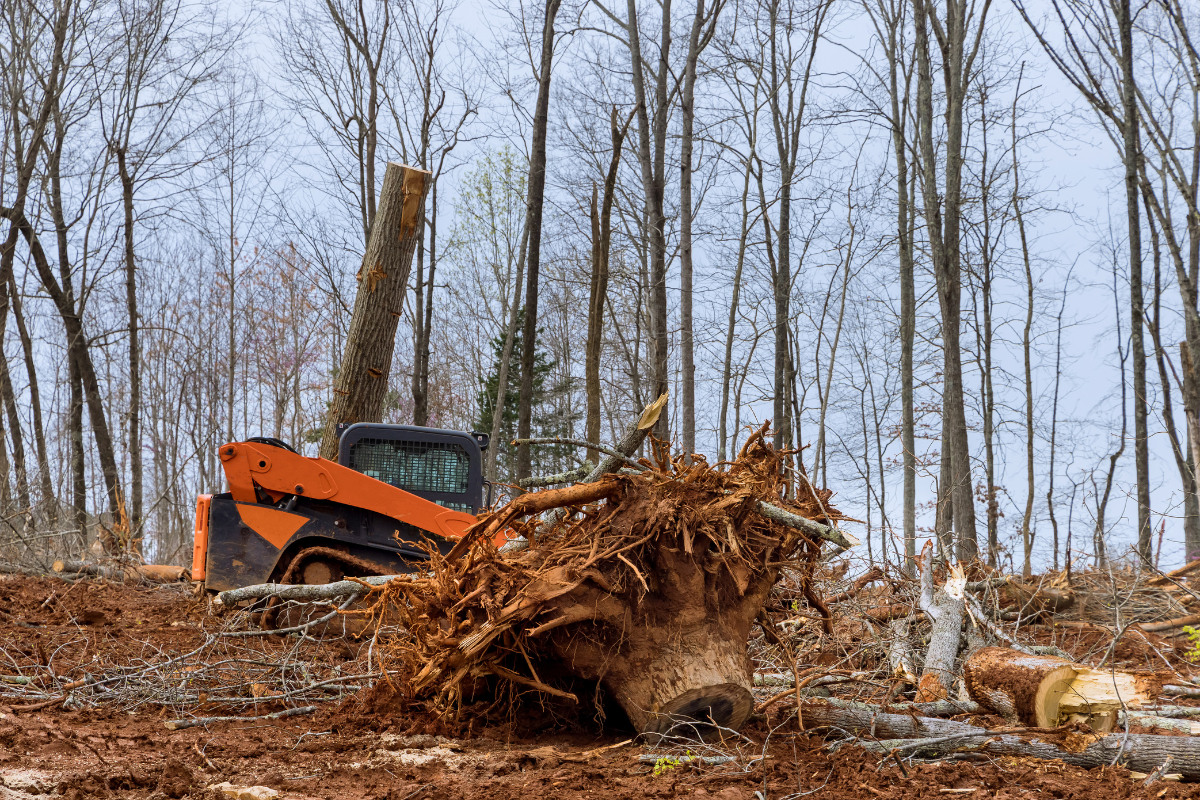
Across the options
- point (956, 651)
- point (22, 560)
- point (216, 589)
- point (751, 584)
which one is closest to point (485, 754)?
point (751, 584)

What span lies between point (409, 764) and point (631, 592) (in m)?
1.16

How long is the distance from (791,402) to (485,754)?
42.7 ft

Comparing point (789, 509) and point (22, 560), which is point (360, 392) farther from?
point (789, 509)

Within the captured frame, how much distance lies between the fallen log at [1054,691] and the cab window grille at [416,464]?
→ 180 inches

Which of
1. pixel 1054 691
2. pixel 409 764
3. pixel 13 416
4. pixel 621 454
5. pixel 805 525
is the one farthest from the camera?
pixel 13 416

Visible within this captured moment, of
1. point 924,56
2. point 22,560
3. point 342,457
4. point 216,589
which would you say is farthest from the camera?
point 924,56

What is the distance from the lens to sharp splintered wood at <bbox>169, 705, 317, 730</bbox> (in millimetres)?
4402

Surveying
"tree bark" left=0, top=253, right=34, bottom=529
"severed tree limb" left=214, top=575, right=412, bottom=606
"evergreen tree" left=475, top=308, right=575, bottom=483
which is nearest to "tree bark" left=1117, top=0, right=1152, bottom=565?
"severed tree limb" left=214, top=575, right=412, bottom=606

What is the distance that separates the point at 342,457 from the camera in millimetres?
7664

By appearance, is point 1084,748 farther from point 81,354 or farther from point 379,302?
point 81,354

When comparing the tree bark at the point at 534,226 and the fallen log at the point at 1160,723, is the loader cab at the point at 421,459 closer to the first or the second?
the tree bark at the point at 534,226

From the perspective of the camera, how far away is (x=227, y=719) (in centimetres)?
457

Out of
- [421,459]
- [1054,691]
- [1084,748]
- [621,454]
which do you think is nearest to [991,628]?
[1054,691]

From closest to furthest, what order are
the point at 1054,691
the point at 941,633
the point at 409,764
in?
the point at 409,764, the point at 1054,691, the point at 941,633
